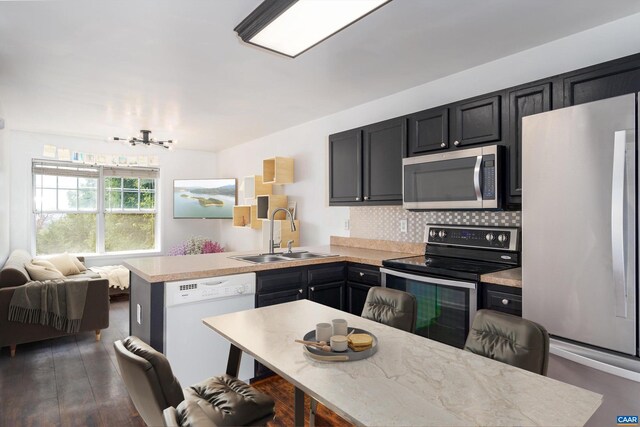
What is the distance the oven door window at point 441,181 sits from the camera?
2564 mm

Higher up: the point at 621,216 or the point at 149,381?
the point at 621,216

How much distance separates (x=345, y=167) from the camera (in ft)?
12.0

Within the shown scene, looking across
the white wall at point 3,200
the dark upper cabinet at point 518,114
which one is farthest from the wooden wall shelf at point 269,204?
the dark upper cabinet at point 518,114

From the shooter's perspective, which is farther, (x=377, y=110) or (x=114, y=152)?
(x=114, y=152)

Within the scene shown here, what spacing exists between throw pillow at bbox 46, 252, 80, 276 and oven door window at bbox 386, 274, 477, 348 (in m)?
4.66

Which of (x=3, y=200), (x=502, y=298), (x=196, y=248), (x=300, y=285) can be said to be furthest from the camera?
(x=196, y=248)

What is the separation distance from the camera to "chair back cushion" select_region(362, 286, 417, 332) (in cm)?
188

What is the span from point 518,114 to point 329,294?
6.53ft

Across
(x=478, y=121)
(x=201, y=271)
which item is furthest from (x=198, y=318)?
(x=478, y=121)

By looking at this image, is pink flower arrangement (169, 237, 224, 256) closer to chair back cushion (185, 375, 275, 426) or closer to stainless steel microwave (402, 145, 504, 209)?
stainless steel microwave (402, 145, 504, 209)

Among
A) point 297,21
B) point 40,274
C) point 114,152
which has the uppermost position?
point 114,152

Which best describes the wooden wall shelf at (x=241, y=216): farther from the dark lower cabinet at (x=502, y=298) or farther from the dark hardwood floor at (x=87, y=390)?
the dark lower cabinet at (x=502, y=298)

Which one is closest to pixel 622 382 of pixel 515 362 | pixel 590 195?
pixel 515 362

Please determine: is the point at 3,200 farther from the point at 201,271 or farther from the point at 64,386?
the point at 201,271
